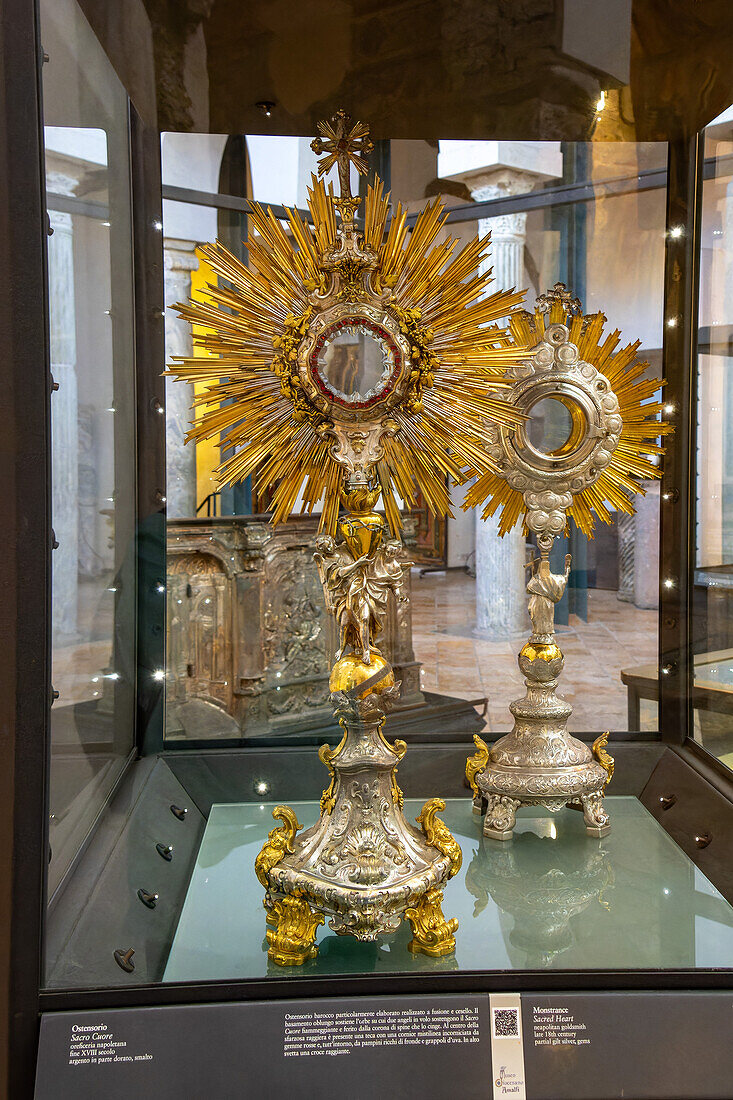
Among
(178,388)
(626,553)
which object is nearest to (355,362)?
(178,388)

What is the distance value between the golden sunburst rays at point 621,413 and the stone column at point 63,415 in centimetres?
94

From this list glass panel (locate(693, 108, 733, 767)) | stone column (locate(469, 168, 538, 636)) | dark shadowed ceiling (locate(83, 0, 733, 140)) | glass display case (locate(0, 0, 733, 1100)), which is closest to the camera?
glass display case (locate(0, 0, 733, 1100))

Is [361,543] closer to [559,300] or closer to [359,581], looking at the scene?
[359,581]

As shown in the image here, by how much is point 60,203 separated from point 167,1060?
1.41 m

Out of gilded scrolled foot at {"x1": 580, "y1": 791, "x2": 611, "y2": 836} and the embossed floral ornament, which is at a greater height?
the embossed floral ornament

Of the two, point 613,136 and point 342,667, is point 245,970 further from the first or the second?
point 613,136

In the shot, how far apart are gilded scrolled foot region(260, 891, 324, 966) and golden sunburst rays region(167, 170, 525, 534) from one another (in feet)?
2.45

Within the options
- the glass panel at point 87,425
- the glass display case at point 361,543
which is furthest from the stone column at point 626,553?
the glass panel at point 87,425

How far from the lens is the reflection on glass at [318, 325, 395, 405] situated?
166 cm

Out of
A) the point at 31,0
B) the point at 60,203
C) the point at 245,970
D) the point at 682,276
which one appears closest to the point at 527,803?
the point at 245,970

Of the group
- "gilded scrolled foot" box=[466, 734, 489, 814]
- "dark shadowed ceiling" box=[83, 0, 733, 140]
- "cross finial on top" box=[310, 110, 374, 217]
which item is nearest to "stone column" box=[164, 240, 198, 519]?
"dark shadowed ceiling" box=[83, 0, 733, 140]

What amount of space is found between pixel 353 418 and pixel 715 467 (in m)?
0.97

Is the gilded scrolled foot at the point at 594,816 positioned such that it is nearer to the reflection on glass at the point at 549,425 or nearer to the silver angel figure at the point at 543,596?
the silver angel figure at the point at 543,596

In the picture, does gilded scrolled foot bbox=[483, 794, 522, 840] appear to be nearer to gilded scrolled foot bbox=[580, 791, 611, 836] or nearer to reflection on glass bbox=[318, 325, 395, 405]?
gilded scrolled foot bbox=[580, 791, 611, 836]
